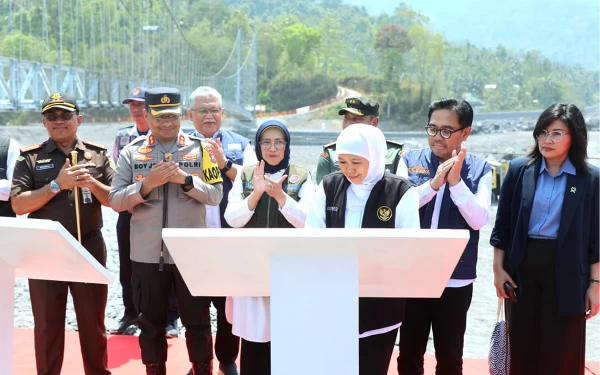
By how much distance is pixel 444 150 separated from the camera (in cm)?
295

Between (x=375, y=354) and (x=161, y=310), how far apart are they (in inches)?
43.5

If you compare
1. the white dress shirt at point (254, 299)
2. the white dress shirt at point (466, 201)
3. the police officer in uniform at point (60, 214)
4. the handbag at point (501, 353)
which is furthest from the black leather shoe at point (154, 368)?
the handbag at point (501, 353)

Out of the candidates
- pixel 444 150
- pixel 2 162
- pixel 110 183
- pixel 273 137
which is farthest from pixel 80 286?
pixel 444 150

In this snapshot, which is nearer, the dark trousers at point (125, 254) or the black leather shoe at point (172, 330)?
the dark trousers at point (125, 254)

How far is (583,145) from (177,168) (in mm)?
1584

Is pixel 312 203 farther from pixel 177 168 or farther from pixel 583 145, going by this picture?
pixel 583 145

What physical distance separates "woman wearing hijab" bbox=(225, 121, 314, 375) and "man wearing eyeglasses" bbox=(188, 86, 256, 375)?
0.28 m

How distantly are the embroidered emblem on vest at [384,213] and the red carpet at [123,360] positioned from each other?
148 cm

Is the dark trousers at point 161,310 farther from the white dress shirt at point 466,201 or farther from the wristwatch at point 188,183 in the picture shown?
the white dress shirt at point 466,201

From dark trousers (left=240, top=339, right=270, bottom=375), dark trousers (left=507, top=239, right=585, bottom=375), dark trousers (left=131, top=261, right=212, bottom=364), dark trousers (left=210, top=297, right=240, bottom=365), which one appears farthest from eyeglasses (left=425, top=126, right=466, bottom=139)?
dark trousers (left=210, top=297, right=240, bottom=365)

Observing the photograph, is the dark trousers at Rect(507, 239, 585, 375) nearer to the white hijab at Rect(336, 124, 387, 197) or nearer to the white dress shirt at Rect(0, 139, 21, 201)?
the white hijab at Rect(336, 124, 387, 197)

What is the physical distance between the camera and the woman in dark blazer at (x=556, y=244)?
2.66m

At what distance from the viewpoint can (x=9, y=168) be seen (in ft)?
10.6

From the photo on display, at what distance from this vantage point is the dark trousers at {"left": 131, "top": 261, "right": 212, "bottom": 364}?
2996 millimetres
